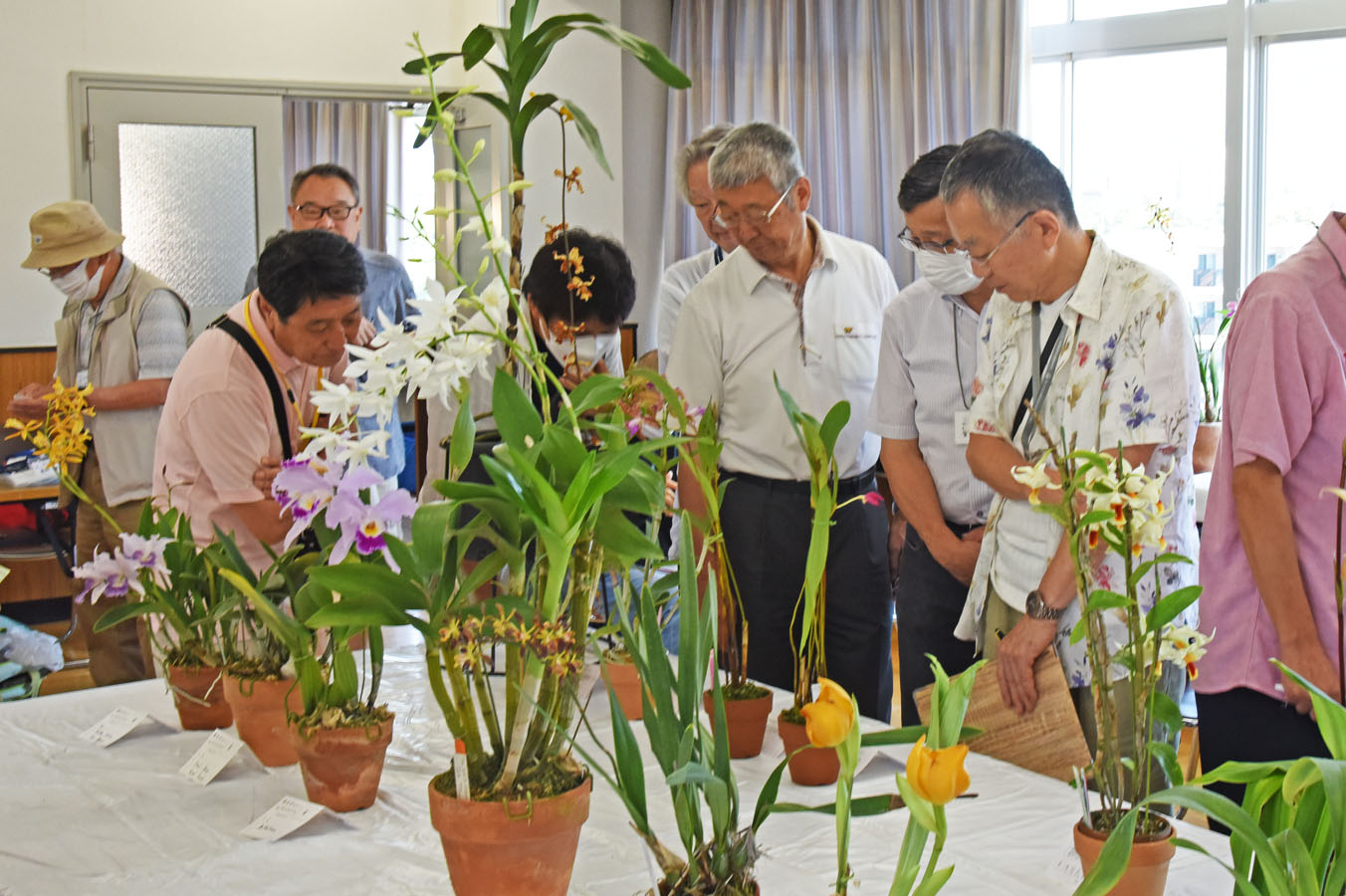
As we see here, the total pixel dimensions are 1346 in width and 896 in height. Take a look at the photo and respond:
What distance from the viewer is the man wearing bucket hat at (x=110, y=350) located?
3648mm

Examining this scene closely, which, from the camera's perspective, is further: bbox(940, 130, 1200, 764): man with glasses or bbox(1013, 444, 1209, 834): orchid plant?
bbox(940, 130, 1200, 764): man with glasses

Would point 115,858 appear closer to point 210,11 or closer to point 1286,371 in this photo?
point 1286,371

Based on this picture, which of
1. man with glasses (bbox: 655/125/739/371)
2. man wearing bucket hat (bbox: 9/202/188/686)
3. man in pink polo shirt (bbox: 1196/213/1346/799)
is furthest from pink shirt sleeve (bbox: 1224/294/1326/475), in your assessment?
man wearing bucket hat (bbox: 9/202/188/686)

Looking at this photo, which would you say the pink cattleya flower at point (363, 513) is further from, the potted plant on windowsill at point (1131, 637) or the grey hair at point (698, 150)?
the grey hair at point (698, 150)

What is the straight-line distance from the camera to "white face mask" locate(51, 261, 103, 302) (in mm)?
3686

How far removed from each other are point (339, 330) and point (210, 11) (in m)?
3.73

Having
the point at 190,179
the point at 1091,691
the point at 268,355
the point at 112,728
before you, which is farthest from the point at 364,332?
the point at 190,179

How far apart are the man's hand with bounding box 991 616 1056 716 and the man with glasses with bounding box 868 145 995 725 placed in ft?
1.40

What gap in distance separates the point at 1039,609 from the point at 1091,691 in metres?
0.18

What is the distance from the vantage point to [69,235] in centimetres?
366

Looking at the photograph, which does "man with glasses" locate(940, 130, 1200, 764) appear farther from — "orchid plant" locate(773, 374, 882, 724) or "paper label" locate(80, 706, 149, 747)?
"paper label" locate(80, 706, 149, 747)

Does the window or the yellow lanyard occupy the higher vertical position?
the window

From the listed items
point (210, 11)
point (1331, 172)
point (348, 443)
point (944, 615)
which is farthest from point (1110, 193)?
point (348, 443)

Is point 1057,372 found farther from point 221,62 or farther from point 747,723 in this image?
point 221,62
